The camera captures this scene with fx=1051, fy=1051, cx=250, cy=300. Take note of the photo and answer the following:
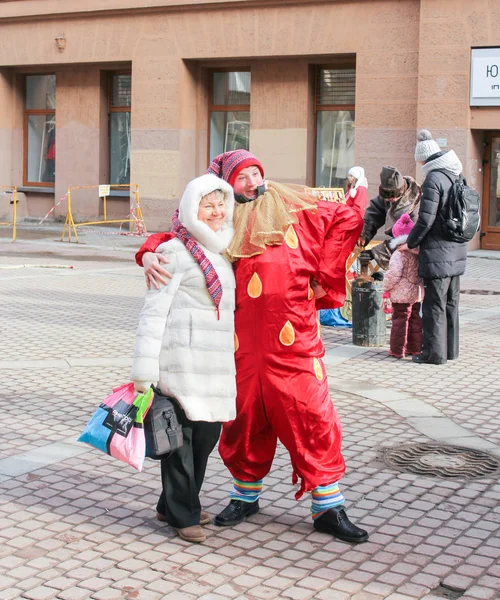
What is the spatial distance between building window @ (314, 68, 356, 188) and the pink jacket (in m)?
12.7

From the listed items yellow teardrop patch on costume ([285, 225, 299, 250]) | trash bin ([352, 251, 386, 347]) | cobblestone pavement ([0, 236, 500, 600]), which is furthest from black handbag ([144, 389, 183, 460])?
trash bin ([352, 251, 386, 347])

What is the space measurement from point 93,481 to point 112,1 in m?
19.1

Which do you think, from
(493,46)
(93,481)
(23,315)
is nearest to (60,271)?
(23,315)

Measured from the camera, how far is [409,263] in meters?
9.12

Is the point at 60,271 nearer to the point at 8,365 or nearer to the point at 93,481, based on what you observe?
the point at 8,365

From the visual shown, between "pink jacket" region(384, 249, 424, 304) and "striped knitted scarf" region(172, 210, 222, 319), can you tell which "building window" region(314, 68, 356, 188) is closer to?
"pink jacket" region(384, 249, 424, 304)

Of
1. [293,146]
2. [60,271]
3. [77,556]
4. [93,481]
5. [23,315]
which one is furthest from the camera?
[293,146]

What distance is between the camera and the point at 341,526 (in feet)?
15.4

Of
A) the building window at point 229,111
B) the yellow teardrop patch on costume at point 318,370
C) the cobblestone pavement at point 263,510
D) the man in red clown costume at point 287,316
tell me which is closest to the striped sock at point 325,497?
the man in red clown costume at point 287,316

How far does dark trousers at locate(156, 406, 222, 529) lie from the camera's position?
181 inches

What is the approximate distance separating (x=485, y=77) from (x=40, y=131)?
11.9 metres

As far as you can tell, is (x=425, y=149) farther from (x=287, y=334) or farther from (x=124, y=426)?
(x=124, y=426)

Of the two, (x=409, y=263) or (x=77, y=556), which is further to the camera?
(x=409, y=263)

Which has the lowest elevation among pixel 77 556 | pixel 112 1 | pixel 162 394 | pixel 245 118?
pixel 77 556
